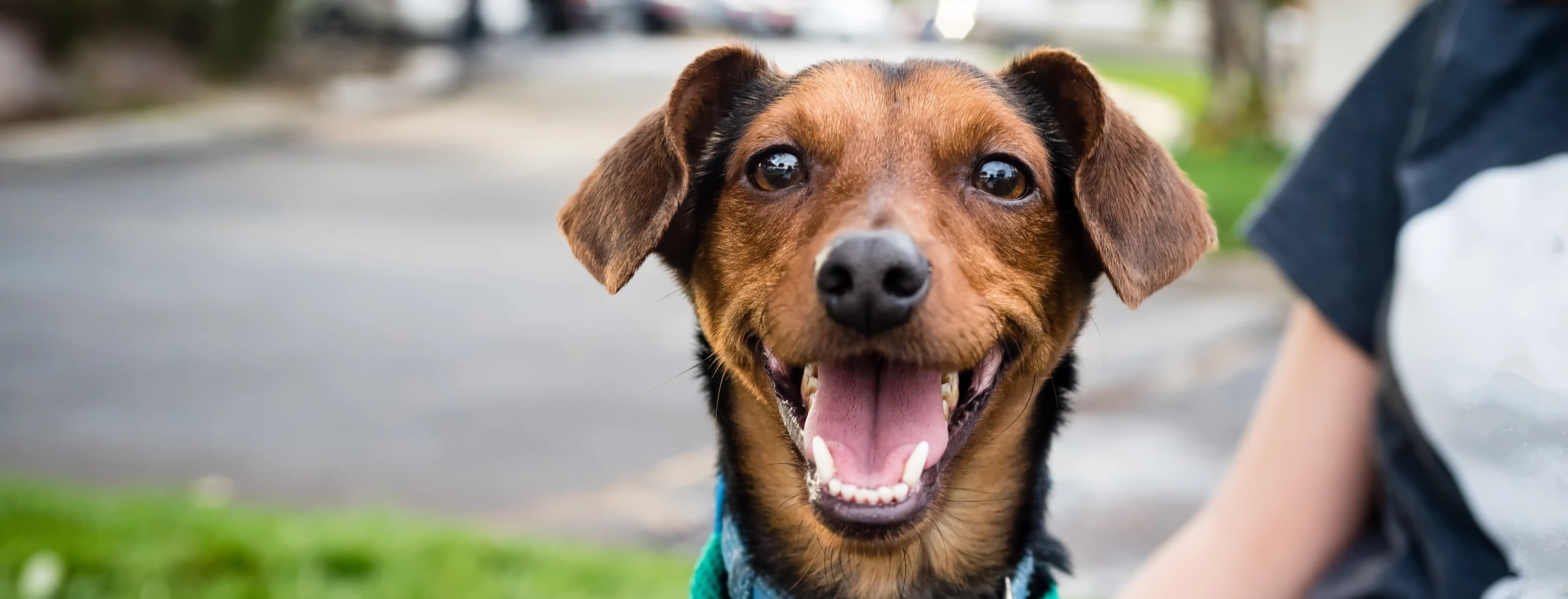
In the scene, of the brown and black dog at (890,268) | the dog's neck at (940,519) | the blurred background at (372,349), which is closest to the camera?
the brown and black dog at (890,268)

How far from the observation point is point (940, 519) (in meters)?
2.26

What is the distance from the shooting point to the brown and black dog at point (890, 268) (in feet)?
6.56

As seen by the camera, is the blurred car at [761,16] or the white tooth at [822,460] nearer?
the white tooth at [822,460]

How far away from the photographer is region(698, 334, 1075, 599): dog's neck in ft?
7.61

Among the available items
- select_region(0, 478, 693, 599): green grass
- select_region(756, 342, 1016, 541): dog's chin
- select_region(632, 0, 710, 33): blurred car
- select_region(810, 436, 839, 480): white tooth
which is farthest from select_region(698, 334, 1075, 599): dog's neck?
select_region(632, 0, 710, 33): blurred car

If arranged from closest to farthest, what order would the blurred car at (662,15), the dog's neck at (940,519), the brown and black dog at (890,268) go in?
the brown and black dog at (890,268)
the dog's neck at (940,519)
the blurred car at (662,15)

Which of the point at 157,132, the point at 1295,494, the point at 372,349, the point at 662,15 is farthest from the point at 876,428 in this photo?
the point at 662,15

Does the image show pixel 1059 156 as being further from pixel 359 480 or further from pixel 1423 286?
pixel 359 480

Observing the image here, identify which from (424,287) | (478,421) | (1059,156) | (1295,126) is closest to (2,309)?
(424,287)

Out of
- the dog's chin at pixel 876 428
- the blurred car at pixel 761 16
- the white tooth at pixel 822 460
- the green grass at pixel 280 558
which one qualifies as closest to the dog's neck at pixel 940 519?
the dog's chin at pixel 876 428

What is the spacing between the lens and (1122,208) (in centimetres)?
217

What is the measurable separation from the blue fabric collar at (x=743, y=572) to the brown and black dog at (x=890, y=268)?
0.02 metres

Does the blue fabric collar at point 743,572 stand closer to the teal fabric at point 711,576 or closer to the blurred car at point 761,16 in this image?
the teal fabric at point 711,576

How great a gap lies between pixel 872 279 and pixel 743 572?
0.67m
